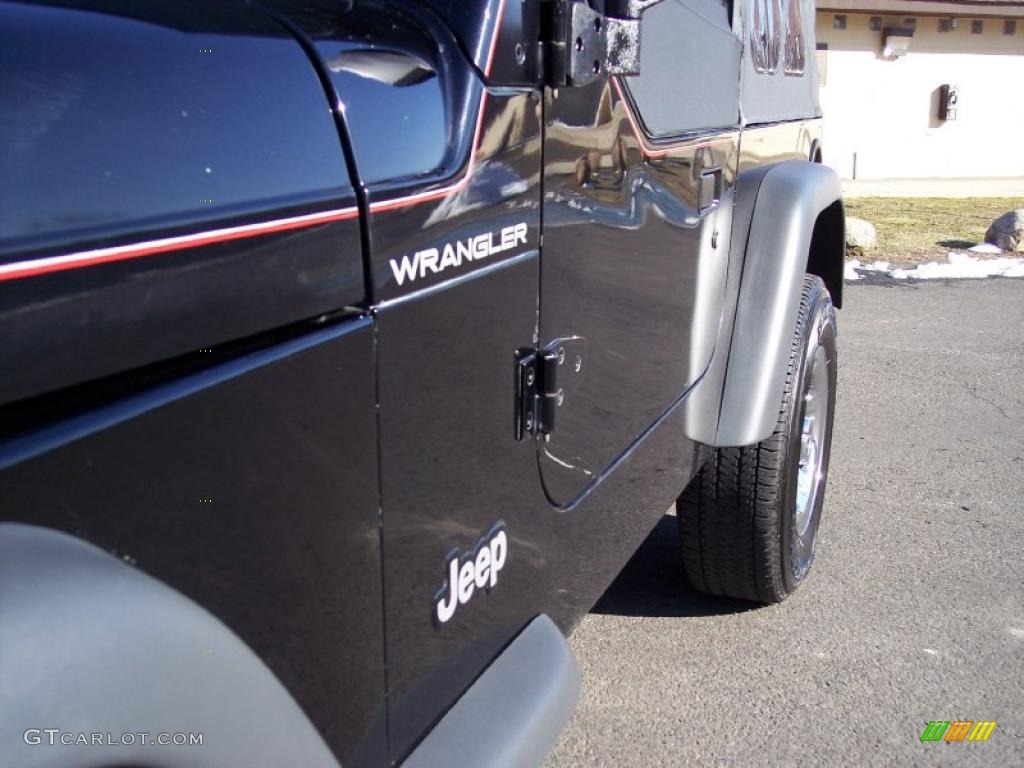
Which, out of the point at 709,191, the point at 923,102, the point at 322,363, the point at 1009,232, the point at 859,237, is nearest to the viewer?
the point at 322,363

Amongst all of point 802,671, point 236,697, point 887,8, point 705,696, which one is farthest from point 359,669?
point 887,8

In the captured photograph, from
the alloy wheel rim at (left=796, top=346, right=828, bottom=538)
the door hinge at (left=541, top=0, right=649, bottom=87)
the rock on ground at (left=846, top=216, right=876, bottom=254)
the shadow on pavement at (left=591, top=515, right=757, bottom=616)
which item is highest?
the door hinge at (left=541, top=0, right=649, bottom=87)

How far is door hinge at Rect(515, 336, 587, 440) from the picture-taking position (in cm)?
161

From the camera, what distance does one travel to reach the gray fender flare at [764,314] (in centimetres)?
265

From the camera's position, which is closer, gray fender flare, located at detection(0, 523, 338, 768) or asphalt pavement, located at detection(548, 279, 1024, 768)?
gray fender flare, located at detection(0, 523, 338, 768)

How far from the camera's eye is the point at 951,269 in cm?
898

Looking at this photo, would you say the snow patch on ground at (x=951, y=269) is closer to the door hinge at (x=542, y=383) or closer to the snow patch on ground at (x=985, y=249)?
the snow patch on ground at (x=985, y=249)

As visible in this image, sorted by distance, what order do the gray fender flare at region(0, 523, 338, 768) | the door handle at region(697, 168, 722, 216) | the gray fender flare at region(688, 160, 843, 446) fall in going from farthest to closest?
1. the gray fender flare at region(688, 160, 843, 446)
2. the door handle at region(697, 168, 722, 216)
3. the gray fender flare at region(0, 523, 338, 768)

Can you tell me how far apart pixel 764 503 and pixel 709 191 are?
3.12ft

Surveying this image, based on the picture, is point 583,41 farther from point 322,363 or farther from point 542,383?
point 322,363

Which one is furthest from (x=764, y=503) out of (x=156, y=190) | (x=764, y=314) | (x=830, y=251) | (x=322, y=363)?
(x=156, y=190)

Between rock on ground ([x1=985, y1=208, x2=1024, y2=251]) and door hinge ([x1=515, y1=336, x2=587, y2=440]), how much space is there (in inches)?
370

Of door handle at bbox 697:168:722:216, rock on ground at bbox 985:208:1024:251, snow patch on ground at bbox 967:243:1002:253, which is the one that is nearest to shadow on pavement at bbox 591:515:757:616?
door handle at bbox 697:168:722:216

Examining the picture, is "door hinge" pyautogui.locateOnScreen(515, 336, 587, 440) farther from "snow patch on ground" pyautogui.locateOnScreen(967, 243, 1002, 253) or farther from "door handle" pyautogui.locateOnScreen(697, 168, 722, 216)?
"snow patch on ground" pyautogui.locateOnScreen(967, 243, 1002, 253)
